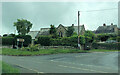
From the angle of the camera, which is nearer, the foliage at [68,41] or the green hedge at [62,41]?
the foliage at [68,41]

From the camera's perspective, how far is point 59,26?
50.9 metres

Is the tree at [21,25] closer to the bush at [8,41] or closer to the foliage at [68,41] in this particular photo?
the bush at [8,41]

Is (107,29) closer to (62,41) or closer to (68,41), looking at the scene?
Result: (62,41)

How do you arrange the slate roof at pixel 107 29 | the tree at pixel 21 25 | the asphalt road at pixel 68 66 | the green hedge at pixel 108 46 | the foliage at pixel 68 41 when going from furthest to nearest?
the slate roof at pixel 107 29
the tree at pixel 21 25
the green hedge at pixel 108 46
the foliage at pixel 68 41
the asphalt road at pixel 68 66

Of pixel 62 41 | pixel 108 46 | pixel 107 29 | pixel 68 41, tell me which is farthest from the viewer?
pixel 107 29

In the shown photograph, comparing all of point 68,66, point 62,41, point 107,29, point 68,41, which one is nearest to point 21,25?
point 62,41

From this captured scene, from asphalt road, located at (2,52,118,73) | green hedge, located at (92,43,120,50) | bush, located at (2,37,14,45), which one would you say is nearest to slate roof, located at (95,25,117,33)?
green hedge, located at (92,43,120,50)

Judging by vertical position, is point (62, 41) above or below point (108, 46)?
above

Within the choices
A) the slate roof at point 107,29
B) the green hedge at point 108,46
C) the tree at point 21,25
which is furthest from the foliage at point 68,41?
the slate roof at point 107,29

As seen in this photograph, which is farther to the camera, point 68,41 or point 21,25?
point 21,25

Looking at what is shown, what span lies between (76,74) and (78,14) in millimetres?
23576

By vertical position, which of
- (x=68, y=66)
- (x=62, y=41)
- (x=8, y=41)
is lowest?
(x=68, y=66)

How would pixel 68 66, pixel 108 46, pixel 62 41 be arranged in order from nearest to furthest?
pixel 68 66 < pixel 62 41 < pixel 108 46

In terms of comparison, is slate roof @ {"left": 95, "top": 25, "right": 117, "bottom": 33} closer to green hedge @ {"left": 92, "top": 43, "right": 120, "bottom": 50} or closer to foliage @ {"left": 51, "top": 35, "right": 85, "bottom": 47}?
green hedge @ {"left": 92, "top": 43, "right": 120, "bottom": 50}
